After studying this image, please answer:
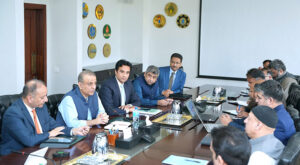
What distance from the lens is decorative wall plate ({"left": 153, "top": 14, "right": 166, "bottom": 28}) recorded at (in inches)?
360

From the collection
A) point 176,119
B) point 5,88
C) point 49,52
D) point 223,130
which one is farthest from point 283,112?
point 49,52

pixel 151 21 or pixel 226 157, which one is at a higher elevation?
pixel 151 21

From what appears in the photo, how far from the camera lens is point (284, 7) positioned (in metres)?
7.89

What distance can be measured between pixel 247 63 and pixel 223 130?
22.1 ft

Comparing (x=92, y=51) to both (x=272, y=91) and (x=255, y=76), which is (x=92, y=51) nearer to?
(x=255, y=76)

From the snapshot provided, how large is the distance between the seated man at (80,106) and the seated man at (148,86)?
1238mm

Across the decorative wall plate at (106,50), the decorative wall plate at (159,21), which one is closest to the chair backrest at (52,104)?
the decorative wall plate at (106,50)

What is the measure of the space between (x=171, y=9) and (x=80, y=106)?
231 inches

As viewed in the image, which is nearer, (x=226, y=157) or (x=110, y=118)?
(x=226, y=157)

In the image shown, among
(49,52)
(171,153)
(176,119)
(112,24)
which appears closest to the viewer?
(171,153)

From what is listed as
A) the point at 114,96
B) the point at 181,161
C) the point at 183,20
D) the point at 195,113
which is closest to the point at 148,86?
the point at 114,96

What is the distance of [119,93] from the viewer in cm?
442

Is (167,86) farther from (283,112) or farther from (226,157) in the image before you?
(226,157)

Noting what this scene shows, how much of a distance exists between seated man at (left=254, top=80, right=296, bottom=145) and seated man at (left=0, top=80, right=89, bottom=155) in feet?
5.29
